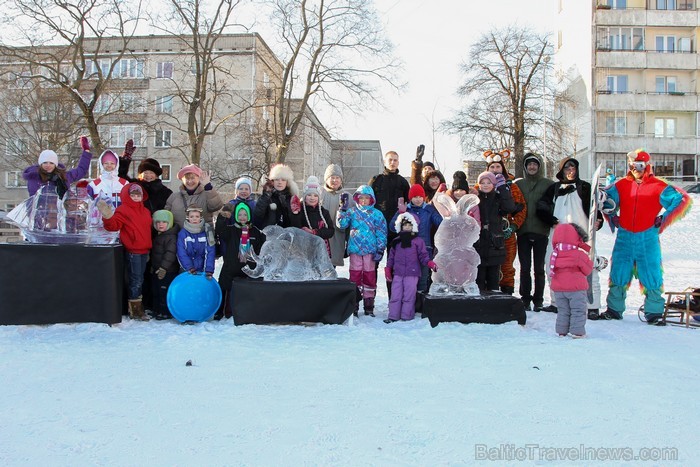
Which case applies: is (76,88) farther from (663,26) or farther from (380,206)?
(663,26)

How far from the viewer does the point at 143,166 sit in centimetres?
712

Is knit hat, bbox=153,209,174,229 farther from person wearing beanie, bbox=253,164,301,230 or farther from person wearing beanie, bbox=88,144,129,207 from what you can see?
person wearing beanie, bbox=253,164,301,230

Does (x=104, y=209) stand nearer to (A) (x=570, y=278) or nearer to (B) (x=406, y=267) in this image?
(B) (x=406, y=267)

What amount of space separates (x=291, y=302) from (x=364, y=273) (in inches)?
46.1

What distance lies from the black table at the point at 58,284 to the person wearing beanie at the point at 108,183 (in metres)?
1.04

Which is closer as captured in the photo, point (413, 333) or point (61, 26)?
point (413, 333)

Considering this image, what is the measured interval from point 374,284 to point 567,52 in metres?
40.4

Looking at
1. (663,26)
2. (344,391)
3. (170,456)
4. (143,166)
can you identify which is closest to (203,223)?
(143,166)

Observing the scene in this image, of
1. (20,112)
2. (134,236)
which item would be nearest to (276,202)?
(134,236)

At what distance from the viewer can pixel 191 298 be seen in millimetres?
6156

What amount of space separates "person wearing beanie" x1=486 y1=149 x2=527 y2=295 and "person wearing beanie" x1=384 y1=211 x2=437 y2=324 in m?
1.20

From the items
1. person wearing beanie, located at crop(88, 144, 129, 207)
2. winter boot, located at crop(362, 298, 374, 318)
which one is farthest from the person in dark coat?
winter boot, located at crop(362, 298, 374, 318)

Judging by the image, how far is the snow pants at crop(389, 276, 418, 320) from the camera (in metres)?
6.44

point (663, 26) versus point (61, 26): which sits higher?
point (663, 26)
